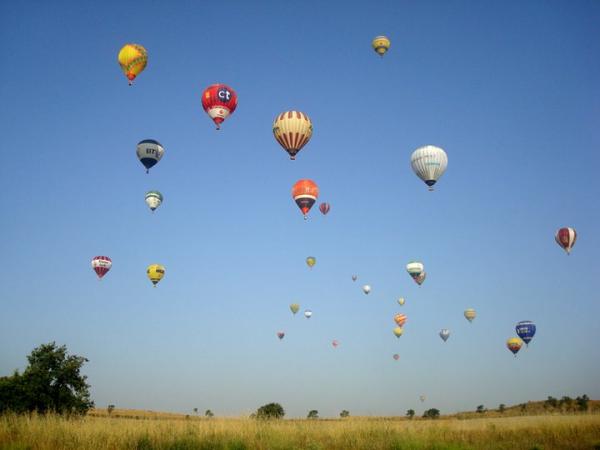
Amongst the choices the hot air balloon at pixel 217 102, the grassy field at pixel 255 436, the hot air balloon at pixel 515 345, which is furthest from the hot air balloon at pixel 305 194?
the hot air balloon at pixel 515 345

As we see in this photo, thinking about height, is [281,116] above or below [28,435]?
above

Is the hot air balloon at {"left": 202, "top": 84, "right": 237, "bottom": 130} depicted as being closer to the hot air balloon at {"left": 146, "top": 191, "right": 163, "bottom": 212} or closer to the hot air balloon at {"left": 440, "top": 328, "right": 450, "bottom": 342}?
the hot air balloon at {"left": 146, "top": 191, "right": 163, "bottom": 212}

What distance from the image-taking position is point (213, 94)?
39.3 metres

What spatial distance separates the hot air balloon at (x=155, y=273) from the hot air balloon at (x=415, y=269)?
1201 inches

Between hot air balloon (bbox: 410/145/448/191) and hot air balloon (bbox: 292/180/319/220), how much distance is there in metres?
9.54

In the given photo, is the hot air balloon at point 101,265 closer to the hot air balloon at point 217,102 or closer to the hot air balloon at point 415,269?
the hot air balloon at point 217,102

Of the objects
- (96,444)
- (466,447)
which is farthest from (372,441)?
(96,444)

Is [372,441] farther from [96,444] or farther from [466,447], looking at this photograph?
[96,444]

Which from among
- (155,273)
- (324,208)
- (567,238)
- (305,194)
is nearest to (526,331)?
(567,238)

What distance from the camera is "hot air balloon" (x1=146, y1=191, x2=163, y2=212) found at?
172 ft

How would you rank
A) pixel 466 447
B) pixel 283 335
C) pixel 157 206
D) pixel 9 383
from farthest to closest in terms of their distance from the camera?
pixel 283 335 < pixel 157 206 < pixel 9 383 < pixel 466 447

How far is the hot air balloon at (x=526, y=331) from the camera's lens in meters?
55.4

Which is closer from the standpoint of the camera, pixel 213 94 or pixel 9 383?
pixel 9 383

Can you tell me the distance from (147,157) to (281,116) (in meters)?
13.9
